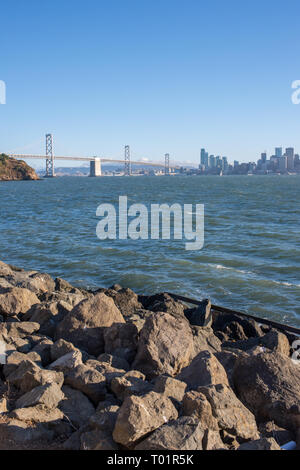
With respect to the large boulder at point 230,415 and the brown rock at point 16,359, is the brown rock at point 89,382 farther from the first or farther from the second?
the large boulder at point 230,415

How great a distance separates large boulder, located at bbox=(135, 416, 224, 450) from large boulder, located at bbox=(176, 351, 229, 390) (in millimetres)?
803

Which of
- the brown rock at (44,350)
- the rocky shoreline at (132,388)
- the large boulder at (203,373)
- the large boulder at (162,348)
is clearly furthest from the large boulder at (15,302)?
the large boulder at (203,373)

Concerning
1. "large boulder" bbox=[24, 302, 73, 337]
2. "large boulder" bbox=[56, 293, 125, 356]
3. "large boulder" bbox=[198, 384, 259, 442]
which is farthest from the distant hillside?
"large boulder" bbox=[198, 384, 259, 442]

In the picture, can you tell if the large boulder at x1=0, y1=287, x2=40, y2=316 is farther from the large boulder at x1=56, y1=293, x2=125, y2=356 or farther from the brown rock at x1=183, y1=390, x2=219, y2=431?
the brown rock at x1=183, y1=390, x2=219, y2=431

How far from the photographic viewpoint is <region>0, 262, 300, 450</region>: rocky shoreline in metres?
3.21

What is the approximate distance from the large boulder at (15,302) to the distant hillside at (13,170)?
9805 centimetres

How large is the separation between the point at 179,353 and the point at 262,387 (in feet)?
2.90

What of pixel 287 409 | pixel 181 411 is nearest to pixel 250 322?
pixel 287 409

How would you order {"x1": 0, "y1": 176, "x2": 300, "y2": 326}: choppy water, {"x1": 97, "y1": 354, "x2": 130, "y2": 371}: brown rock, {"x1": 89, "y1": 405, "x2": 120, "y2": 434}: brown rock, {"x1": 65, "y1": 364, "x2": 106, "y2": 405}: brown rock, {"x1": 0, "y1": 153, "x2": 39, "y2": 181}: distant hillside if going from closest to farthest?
1. {"x1": 89, "y1": 405, "x2": 120, "y2": 434}: brown rock
2. {"x1": 65, "y1": 364, "x2": 106, "y2": 405}: brown rock
3. {"x1": 97, "y1": 354, "x2": 130, "y2": 371}: brown rock
4. {"x1": 0, "y1": 176, "x2": 300, "y2": 326}: choppy water
5. {"x1": 0, "y1": 153, "x2": 39, "y2": 181}: distant hillside

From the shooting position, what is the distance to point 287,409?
399 cm

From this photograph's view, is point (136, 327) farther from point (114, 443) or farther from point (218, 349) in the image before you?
point (114, 443)

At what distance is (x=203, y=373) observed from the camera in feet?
13.4

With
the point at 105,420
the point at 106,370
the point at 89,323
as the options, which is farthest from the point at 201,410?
the point at 89,323

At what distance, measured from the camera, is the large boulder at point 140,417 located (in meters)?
3.12
